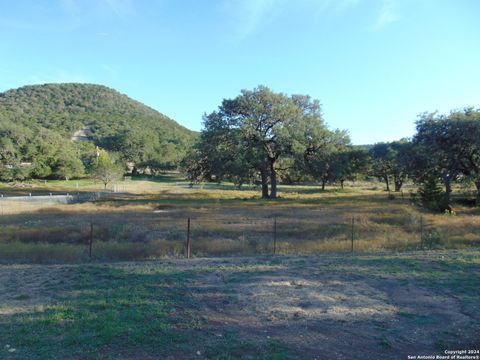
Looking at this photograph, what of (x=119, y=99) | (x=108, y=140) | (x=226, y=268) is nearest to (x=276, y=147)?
(x=226, y=268)

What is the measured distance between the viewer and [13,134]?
8956 centimetres

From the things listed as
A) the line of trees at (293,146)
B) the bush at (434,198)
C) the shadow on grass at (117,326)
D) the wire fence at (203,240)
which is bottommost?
the wire fence at (203,240)

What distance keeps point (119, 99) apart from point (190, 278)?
→ 202046 millimetres

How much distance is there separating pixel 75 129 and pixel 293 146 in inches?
5226

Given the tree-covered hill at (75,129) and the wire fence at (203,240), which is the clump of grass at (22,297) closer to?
the wire fence at (203,240)

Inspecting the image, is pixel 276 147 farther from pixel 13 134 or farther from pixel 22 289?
pixel 13 134

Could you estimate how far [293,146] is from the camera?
3762cm

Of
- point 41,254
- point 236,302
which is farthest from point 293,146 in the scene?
point 236,302

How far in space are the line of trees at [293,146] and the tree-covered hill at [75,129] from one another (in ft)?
201

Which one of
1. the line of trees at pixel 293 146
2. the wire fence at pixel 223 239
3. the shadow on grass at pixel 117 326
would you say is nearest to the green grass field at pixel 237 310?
the shadow on grass at pixel 117 326

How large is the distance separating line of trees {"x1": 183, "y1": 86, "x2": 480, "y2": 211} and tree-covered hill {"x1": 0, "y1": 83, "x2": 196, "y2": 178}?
61361 millimetres

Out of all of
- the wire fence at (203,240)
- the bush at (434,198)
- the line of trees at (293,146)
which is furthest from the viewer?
the line of trees at (293,146)

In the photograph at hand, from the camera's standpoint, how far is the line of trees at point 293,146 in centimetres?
3528

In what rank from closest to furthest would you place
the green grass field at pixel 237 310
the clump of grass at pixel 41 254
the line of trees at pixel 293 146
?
the green grass field at pixel 237 310 → the clump of grass at pixel 41 254 → the line of trees at pixel 293 146
